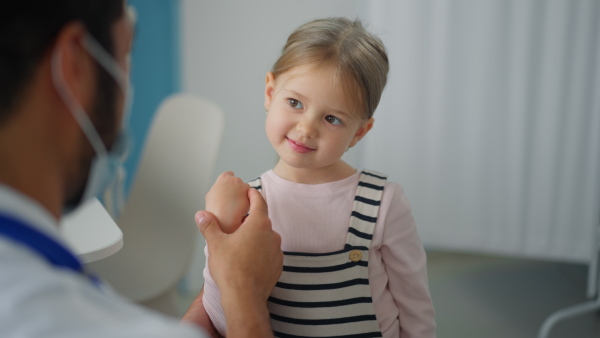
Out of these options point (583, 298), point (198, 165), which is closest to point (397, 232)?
point (198, 165)

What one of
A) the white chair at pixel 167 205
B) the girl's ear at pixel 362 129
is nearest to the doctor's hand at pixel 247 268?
the girl's ear at pixel 362 129

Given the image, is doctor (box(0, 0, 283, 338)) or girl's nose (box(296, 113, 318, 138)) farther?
girl's nose (box(296, 113, 318, 138))

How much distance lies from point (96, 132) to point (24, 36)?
0.13m

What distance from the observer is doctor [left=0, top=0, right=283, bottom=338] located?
579 millimetres

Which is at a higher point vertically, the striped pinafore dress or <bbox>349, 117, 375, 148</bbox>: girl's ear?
<bbox>349, 117, 375, 148</bbox>: girl's ear

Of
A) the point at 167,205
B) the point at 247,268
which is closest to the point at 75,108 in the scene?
the point at 247,268

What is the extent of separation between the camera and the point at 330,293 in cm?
124

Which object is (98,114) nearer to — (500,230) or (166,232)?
(166,232)

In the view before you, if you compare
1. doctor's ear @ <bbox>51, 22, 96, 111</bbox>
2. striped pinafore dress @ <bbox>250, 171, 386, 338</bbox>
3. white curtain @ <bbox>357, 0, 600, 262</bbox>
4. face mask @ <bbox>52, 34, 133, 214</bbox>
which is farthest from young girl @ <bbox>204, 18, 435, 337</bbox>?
white curtain @ <bbox>357, 0, 600, 262</bbox>

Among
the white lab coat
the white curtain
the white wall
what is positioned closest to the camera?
the white lab coat

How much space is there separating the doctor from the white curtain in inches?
86.8

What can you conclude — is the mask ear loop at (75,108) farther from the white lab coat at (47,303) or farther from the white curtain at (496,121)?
the white curtain at (496,121)

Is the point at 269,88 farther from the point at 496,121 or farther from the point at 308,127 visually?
the point at 496,121

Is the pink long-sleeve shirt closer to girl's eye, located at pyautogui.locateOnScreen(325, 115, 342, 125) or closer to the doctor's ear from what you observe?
girl's eye, located at pyautogui.locateOnScreen(325, 115, 342, 125)
